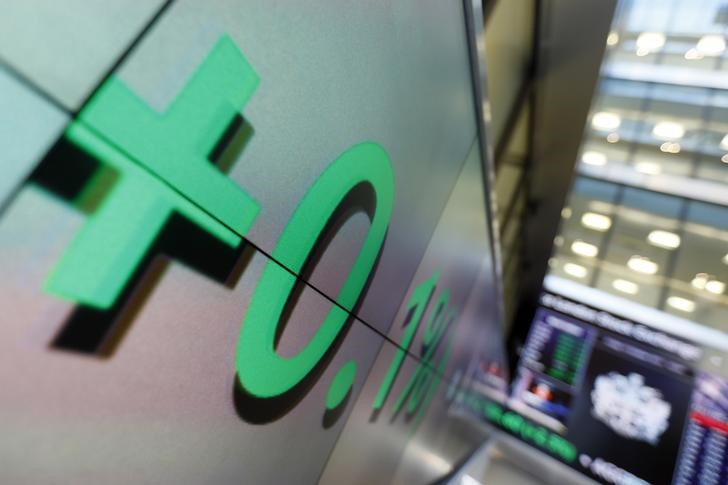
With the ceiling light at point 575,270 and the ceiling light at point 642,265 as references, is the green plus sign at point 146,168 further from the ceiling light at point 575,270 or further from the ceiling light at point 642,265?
the ceiling light at point 575,270

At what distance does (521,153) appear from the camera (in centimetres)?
429

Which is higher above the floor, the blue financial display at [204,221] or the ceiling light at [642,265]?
the ceiling light at [642,265]

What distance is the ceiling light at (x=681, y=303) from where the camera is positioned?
21.8 feet

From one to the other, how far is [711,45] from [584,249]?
3.71 metres

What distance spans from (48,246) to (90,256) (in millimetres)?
50

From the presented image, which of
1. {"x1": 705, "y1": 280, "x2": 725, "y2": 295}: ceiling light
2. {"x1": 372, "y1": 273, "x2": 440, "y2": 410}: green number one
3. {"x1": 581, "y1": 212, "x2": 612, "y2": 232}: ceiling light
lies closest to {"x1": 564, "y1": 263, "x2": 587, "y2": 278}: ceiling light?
{"x1": 581, "y1": 212, "x2": 612, "y2": 232}: ceiling light

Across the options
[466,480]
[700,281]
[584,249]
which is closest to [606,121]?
[584,249]

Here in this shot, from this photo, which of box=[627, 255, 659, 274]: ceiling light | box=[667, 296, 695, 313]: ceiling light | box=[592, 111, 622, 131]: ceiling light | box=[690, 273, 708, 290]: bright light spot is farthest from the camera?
box=[627, 255, 659, 274]: ceiling light

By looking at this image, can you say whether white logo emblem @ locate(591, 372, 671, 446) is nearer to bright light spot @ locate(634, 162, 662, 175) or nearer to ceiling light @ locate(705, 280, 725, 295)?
ceiling light @ locate(705, 280, 725, 295)

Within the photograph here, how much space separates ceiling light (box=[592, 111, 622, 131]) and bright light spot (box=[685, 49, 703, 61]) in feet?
2.74


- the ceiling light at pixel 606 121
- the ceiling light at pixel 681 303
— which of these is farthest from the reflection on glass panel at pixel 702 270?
the ceiling light at pixel 606 121

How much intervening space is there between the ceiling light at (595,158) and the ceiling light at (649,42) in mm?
1409

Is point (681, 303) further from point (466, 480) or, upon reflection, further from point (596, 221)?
point (466, 480)

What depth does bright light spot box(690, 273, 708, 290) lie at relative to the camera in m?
6.30
